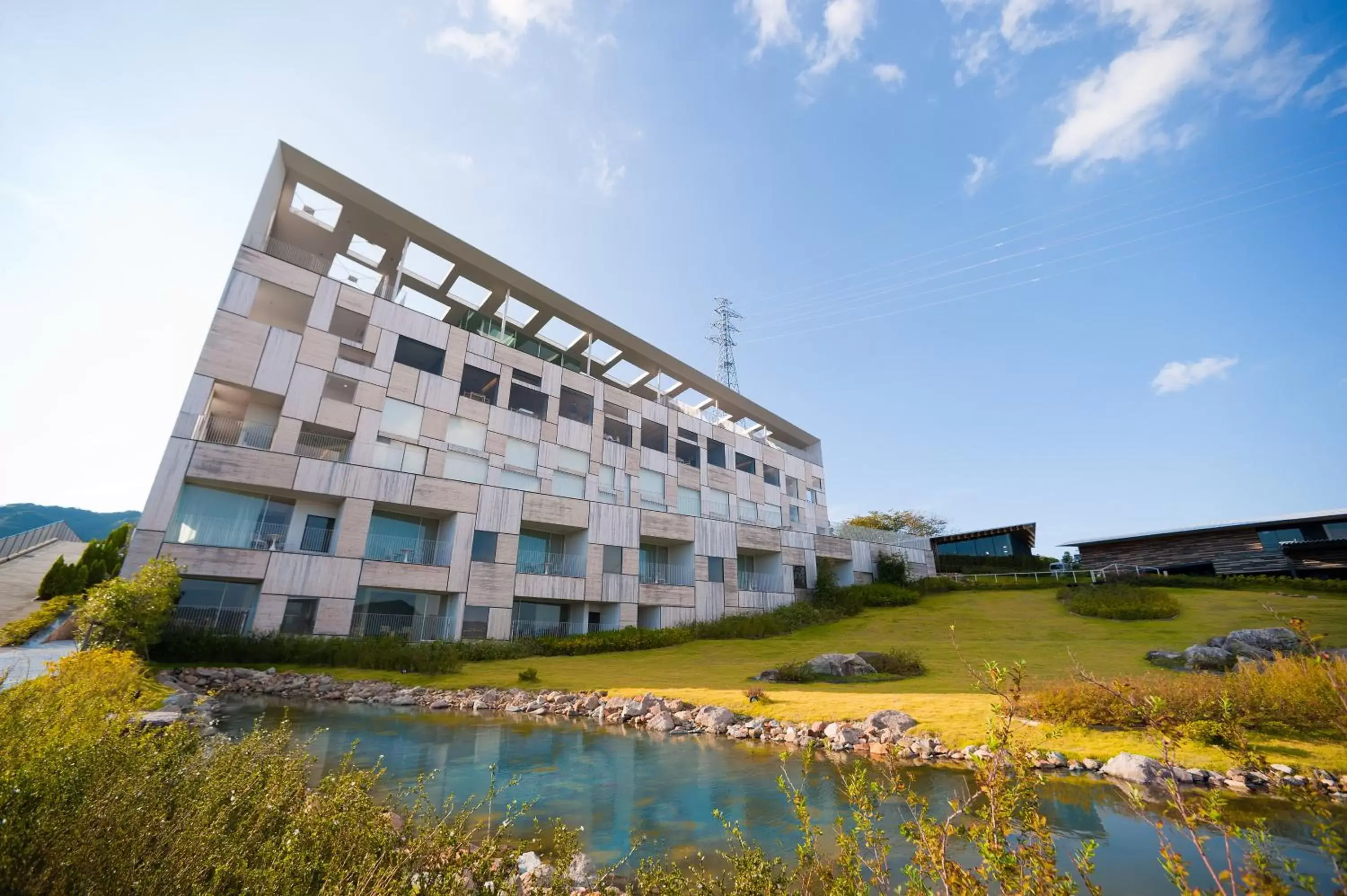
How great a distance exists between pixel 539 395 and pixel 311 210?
43.7 feet

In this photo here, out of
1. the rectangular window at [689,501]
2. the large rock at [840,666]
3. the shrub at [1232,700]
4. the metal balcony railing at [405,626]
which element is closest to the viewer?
the shrub at [1232,700]

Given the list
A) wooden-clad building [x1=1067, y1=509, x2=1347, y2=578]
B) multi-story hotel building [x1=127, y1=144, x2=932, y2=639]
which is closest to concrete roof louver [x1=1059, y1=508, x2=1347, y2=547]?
wooden-clad building [x1=1067, y1=509, x2=1347, y2=578]

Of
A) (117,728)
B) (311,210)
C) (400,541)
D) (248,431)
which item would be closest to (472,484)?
(400,541)

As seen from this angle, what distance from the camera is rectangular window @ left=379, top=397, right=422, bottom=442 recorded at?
23.7 meters

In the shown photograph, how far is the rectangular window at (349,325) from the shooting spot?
2411 centimetres

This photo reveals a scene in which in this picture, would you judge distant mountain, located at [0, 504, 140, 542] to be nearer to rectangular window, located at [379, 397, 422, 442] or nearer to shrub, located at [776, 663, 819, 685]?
rectangular window, located at [379, 397, 422, 442]

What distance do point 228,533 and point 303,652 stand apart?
564cm

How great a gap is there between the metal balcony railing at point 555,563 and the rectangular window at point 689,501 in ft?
26.6

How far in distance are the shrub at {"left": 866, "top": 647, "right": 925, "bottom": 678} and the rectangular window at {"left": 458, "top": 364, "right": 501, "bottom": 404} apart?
2063cm

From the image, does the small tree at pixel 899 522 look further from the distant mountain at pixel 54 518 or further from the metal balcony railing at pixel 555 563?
the distant mountain at pixel 54 518

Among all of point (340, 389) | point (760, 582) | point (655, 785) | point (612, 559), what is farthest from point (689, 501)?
point (655, 785)

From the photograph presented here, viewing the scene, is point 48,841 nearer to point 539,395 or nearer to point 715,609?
point 539,395

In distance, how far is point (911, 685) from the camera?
552 inches

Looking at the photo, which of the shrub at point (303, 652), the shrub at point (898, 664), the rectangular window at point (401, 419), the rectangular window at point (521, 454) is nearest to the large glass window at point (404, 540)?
the rectangular window at point (401, 419)
